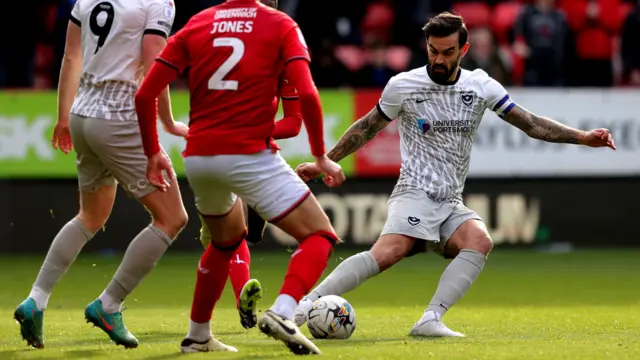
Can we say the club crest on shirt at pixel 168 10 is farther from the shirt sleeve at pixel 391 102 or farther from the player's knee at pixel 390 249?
the player's knee at pixel 390 249

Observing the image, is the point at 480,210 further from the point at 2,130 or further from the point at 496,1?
the point at 2,130

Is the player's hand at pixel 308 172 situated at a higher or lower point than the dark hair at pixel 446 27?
lower

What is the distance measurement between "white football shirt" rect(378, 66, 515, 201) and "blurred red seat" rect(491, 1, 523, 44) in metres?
10.1

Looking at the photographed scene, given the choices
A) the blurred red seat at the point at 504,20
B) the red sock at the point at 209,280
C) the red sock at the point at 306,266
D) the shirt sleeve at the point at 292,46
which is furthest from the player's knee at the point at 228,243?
the blurred red seat at the point at 504,20

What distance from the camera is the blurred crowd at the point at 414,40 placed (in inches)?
650

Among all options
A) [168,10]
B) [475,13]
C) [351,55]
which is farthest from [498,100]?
[475,13]

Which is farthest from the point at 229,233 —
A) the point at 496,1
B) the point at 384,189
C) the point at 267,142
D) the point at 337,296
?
the point at 496,1

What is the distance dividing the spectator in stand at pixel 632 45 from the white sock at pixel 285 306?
476 inches

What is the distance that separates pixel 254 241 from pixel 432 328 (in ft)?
5.25

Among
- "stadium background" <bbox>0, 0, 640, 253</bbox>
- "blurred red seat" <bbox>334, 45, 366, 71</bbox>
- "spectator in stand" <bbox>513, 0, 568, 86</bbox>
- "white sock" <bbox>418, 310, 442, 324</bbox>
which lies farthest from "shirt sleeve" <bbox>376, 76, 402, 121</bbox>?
"blurred red seat" <bbox>334, 45, 366, 71</bbox>

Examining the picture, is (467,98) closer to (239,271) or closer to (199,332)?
(239,271)

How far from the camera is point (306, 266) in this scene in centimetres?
610

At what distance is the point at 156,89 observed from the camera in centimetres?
609

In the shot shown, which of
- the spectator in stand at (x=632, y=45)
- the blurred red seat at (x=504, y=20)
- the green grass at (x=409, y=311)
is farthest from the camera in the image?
the blurred red seat at (x=504, y=20)
